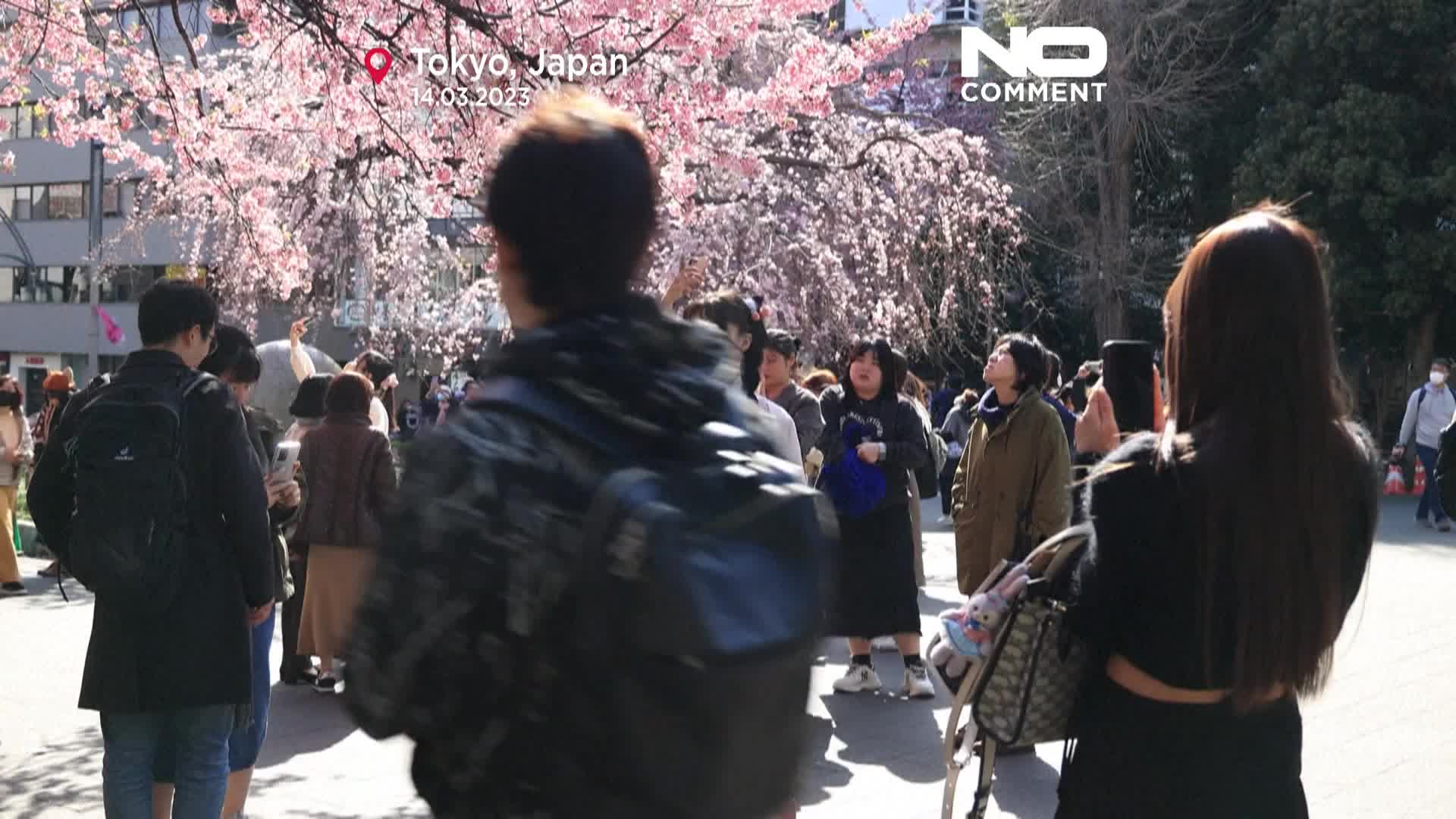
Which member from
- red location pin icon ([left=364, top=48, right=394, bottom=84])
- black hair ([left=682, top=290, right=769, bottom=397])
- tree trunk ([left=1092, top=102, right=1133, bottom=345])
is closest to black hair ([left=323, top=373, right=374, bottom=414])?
red location pin icon ([left=364, top=48, right=394, bottom=84])

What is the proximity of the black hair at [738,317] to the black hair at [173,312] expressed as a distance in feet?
5.07

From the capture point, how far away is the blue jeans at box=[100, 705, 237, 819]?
3961 mm

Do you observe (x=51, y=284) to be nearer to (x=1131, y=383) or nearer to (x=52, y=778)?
(x=52, y=778)

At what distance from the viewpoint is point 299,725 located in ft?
23.8

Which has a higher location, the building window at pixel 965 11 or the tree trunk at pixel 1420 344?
the building window at pixel 965 11

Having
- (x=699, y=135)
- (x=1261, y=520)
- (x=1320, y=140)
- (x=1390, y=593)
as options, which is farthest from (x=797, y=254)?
(x=1261, y=520)

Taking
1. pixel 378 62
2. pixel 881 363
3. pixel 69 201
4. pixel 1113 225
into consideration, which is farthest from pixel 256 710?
pixel 69 201

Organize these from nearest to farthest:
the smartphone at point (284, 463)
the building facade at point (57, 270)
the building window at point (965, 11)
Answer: the smartphone at point (284, 463), the building window at point (965, 11), the building facade at point (57, 270)

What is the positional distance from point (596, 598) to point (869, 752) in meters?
5.44

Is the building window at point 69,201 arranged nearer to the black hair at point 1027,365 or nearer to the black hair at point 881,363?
the black hair at point 881,363

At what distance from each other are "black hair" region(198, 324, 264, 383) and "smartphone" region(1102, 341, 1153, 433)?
10.1 ft

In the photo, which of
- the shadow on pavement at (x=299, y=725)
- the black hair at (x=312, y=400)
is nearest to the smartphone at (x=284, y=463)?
the shadow on pavement at (x=299, y=725)

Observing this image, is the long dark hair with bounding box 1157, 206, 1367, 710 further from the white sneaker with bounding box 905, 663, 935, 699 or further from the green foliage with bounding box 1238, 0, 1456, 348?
the green foliage with bounding box 1238, 0, 1456, 348

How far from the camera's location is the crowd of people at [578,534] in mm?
1584
